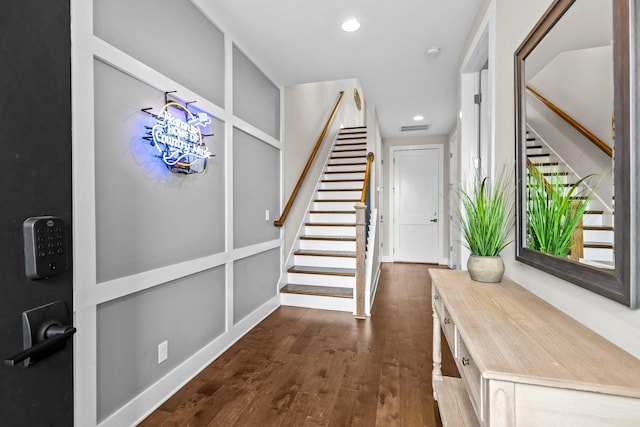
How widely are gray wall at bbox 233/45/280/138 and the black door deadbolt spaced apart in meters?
2.24

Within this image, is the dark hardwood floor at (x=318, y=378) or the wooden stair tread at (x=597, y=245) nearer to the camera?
the wooden stair tread at (x=597, y=245)

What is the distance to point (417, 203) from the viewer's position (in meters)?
6.50

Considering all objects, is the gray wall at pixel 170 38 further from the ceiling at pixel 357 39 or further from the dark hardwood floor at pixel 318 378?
the dark hardwood floor at pixel 318 378

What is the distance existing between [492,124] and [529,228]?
2.76 ft

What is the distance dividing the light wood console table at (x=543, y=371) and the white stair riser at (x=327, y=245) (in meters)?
2.88

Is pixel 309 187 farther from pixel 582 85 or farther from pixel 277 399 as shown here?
pixel 582 85

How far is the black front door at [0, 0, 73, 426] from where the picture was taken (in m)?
0.67

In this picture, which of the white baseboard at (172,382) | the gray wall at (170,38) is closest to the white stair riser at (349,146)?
the gray wall at (170,38)

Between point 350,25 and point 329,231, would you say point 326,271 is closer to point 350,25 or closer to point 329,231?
point 329,231

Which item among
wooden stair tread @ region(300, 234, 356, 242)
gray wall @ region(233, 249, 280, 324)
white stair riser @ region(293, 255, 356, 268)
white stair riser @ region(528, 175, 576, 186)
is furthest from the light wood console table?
wooden stair tread @ region(300, 234, 356, 242)

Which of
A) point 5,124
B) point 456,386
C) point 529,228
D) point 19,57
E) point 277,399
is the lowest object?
point 277,399

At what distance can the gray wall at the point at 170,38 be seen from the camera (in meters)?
1.58

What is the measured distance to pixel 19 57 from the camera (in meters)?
0.69

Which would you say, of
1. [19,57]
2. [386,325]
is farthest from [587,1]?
[386,325]
